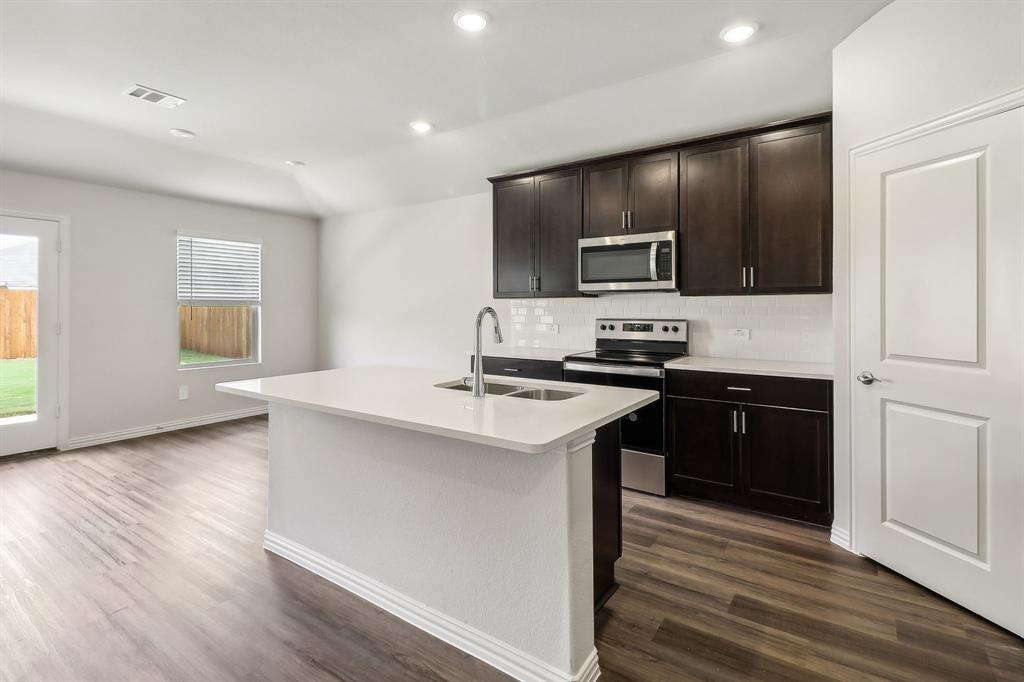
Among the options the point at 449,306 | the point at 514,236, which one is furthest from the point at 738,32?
the point at 449,306

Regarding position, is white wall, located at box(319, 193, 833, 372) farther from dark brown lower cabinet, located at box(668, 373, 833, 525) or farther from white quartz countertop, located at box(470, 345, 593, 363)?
dark brown lower cabinet, located at box(668, 373, 833, 525)

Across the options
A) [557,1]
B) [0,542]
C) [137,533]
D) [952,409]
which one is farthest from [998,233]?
[0,542]

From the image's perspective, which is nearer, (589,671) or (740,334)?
(589,671)

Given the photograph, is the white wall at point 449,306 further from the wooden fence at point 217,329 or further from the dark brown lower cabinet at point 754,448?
the wooden fence at point 217,329

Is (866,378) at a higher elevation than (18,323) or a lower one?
lower

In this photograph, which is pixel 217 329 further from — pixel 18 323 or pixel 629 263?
pixel 629 263

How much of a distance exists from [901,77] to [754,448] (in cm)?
202

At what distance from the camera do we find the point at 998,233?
201cm

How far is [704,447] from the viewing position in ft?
10.8

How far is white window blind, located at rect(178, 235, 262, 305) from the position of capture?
5430 mm

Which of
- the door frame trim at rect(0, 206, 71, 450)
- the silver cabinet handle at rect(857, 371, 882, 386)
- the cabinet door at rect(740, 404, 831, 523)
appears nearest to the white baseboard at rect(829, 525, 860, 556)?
the cabinet door at rect(740, 404, 831, 523)

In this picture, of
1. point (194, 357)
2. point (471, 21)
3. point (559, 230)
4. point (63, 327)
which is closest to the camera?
point (471, 21)

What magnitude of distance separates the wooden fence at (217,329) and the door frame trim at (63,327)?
952 millimetres

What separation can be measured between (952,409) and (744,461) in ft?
3.78
